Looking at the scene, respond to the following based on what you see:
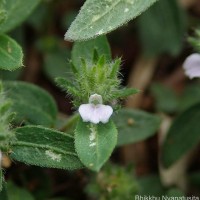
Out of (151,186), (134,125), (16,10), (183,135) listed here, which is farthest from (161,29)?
(16,10)

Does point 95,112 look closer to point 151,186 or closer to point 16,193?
point 16,193

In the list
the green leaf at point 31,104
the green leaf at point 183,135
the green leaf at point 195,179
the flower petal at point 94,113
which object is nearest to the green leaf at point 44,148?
the flower petal at point 94,113

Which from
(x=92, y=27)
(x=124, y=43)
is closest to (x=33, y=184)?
(x=92, y=27)

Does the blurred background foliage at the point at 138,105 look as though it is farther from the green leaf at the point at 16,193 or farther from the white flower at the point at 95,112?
the white flower at the point at 95,112

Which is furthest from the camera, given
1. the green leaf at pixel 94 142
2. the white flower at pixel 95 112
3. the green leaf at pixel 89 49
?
the green leaf at pixel 89 49

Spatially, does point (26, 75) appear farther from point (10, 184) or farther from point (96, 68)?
point (96, 68)
